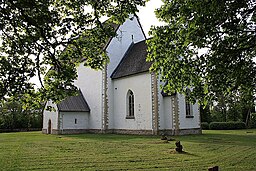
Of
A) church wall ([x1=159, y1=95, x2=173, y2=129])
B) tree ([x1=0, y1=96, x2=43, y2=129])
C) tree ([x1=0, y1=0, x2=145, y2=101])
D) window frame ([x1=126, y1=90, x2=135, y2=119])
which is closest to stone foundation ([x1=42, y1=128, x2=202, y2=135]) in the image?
church wall ([x1=159, y1=95, x2=173, y2=129])

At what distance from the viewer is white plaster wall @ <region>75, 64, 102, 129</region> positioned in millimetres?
28328

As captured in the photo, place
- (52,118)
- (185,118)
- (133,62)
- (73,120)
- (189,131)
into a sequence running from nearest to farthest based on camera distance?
(185,118) → (189,131) → (133,62) → (73,120) → (52,118)

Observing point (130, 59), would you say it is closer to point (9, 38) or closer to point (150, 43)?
point (150, 43)

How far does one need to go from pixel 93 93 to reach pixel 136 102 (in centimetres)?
615

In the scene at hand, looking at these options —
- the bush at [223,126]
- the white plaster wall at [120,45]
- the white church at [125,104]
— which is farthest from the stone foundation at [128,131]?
the bush at [223,126]

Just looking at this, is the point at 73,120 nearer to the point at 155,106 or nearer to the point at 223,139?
the point at 155,106

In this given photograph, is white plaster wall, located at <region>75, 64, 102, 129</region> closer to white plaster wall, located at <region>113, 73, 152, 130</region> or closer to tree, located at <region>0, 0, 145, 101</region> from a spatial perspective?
white plaster wall, located at <region>113, 73, 152, 130</region>

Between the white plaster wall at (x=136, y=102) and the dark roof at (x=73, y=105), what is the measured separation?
12.8 feet

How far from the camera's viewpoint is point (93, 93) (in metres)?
29.4

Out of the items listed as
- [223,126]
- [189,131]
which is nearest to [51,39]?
[189,131]

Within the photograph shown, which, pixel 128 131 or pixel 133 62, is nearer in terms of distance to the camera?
pixel 128 131

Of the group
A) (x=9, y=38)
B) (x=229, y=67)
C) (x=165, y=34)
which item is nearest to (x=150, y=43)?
(x=165, y=34)

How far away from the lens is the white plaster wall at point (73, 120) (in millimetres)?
27062

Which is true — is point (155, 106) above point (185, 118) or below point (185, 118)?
above
